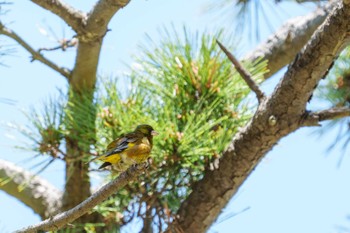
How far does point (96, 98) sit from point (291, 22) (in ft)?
1.44

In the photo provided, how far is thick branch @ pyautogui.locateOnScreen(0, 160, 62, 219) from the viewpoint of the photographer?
1.32m

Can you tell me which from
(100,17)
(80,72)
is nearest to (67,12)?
(100,17)

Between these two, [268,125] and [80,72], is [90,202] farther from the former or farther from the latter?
[80,72]

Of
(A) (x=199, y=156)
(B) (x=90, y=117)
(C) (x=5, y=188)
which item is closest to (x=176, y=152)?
(A) (x=199, y=156)

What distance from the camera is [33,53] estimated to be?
121 centimetres

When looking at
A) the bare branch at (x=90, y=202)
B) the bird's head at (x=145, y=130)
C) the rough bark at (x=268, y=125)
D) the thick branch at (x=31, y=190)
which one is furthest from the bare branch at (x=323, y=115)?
the thick branch at (x=31, y=190)

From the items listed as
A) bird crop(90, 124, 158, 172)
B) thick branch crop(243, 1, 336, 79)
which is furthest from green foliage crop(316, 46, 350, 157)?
bird crop(90, 124, 158, 172)

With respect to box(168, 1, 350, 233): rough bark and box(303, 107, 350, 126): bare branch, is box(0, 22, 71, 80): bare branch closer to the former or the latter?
box(168, 1, 350, 233): rough bark

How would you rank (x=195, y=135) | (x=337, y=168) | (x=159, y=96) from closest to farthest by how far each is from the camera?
(x=195, y=135) < (x=159, y=96) < (x=337, y=168)

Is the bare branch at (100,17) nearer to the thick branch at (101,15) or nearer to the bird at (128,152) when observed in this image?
the thick branch at (101,15)

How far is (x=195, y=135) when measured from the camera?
116 cm

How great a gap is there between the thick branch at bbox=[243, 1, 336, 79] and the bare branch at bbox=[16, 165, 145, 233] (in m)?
0.62

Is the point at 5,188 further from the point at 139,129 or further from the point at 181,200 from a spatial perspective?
the point at 139,129

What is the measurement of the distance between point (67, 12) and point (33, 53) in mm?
140
